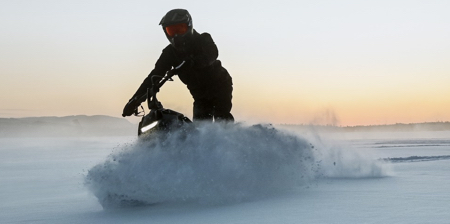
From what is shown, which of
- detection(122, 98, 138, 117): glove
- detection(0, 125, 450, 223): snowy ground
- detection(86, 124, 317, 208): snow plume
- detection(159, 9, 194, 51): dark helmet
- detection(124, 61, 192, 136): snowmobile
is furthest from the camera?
detection(122, 98, 138, 117): glove

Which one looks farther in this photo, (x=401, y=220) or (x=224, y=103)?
(x=224, y=103)

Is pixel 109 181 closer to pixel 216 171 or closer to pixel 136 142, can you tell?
pixel 136 142

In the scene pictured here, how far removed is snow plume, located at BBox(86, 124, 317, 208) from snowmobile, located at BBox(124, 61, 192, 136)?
0.12 metres

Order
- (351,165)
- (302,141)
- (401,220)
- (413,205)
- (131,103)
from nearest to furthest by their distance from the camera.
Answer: (401,220)
(413,205)
(131,103)
(302,141)
(351,165)

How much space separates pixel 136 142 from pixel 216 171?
0.91 m

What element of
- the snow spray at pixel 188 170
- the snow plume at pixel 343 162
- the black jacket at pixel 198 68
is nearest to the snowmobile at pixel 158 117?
the snow spray at pixel 188 170

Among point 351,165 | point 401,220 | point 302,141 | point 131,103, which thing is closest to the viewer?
point 401,220

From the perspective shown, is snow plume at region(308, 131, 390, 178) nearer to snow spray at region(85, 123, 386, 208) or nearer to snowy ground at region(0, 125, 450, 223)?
snowy ground at region(0, 125, 450, 223)


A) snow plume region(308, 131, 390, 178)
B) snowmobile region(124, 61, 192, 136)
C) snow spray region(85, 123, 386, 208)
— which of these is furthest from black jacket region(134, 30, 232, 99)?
snow plume region(308, 131, 390, 178)

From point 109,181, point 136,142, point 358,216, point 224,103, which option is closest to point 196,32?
point 224,103

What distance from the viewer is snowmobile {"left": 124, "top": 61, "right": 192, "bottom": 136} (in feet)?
16.6

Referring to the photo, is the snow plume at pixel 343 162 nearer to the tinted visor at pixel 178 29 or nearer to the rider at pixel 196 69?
the rider at pixel 196 69

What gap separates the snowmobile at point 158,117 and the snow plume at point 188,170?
12cm

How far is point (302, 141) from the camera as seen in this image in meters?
6.07
